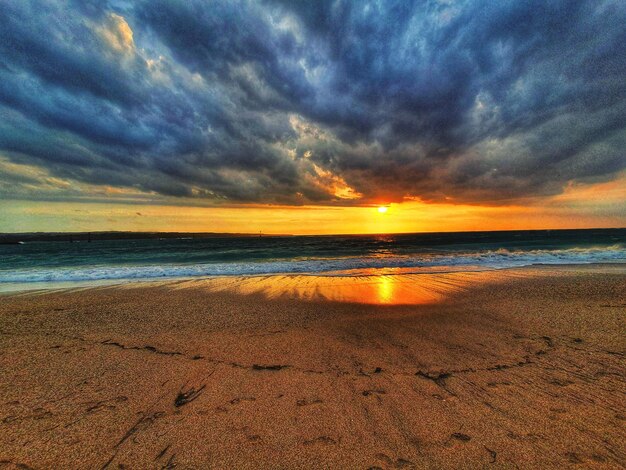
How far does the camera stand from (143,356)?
16.8 ft

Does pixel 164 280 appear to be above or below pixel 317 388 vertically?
below

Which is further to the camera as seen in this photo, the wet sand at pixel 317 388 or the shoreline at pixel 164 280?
the shoreline at pixel 164 280

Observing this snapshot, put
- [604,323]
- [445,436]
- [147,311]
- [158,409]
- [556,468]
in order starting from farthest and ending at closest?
[147,311] → [604,323] → [158,409] → [445,436] → [556,468]

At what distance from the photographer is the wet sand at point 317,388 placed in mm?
2777

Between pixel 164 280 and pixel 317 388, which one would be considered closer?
pixel 317 388

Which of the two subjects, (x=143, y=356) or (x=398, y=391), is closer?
(x=398, y=391)

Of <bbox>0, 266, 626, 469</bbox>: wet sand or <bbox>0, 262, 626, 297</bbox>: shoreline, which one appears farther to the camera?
<bbox>0, 262, 626, 297</bbox>: shoreline

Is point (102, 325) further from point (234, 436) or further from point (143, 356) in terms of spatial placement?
point (234, 436)

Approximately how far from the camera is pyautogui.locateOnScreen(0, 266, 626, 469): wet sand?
278 cm

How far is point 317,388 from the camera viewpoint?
3961mm

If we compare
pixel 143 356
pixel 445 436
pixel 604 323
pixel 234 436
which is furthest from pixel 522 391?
pixel 143 356

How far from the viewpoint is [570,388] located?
3830 millimetres

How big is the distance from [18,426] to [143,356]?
6.31 feet

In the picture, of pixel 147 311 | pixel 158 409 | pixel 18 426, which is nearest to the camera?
pixel 18 426
